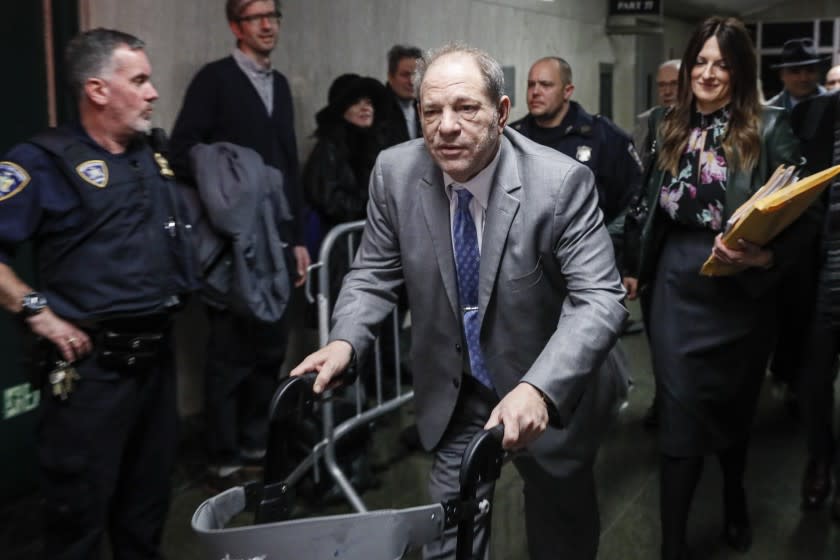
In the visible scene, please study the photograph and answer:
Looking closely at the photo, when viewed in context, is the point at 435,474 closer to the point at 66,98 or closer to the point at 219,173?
the point at 219,173

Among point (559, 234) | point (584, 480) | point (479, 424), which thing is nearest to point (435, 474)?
point (479, 424)

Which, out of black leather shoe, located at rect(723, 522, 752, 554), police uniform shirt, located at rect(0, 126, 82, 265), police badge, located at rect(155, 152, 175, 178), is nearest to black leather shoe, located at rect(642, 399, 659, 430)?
black leather shoe, located at rect(723, 522, 752, 554)

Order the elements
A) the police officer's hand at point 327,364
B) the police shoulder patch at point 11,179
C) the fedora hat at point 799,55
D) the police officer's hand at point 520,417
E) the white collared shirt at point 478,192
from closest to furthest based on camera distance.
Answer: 1. the police officer's hand at point 520,417
2. the police officer's hand at point 327,364
3. the white collared shirt at point 478,192
4. the police shoulder patch at point 11,179
5. the fedora hat at point 799,55

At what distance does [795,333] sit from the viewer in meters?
4.46

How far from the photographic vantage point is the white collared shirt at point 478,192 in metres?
2.21

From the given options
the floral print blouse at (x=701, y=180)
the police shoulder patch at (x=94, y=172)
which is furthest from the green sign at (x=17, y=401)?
the floral print blouse at (x=701, y=180)

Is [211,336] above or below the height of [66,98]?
below

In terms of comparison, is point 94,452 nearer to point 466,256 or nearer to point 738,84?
point 466,256

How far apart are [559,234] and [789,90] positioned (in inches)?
140

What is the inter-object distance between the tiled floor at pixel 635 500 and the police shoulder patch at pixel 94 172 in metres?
1.52

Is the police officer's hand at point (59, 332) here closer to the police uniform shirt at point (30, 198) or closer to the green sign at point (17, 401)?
the police uniform shirt at point (30, 198)

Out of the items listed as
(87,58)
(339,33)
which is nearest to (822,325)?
(87,58)

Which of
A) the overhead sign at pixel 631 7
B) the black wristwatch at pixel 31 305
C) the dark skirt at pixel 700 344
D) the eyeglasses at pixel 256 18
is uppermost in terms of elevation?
the overhead sign at pixel 631 7

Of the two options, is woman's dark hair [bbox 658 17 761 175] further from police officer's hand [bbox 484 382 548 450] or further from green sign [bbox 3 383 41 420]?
green sign [bbox 3 383 41 420]
